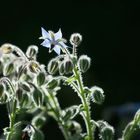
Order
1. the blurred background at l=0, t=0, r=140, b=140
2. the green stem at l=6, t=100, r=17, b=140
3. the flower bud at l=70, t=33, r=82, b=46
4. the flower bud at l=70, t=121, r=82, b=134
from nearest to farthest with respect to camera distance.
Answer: the green stem at l=6, t=100, r=17, b=140, the flower bud at l=70, t=33, r=82, b=46, the flower bud at l=70, t=121, r=82, b=134, the blurred background at l=0, t=0, r=140, b=140

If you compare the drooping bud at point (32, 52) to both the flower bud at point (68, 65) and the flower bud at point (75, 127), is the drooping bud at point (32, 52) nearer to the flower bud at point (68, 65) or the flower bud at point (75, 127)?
the flower bud at point (68, 65)

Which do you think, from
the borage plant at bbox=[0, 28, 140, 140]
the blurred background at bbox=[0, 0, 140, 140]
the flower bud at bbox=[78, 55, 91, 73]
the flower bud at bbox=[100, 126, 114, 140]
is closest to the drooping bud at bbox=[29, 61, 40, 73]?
the borage plant at bbox=[0, 28, 140, 140]

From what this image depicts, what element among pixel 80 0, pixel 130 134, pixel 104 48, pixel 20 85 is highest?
pixel 80 0

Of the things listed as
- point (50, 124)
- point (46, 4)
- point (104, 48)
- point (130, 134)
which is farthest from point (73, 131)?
point (46, 4)

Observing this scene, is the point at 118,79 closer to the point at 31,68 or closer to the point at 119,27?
the point at 119,27

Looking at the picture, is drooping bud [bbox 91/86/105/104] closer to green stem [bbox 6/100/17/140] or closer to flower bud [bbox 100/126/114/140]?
flower bud [bbox 100/126/114/140]

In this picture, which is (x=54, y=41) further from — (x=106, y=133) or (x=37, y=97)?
(x=106, y=133)

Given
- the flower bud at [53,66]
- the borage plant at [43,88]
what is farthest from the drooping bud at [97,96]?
the flower bud at [53,66]

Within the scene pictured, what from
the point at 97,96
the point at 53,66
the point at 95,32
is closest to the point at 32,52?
the point at 53,66
